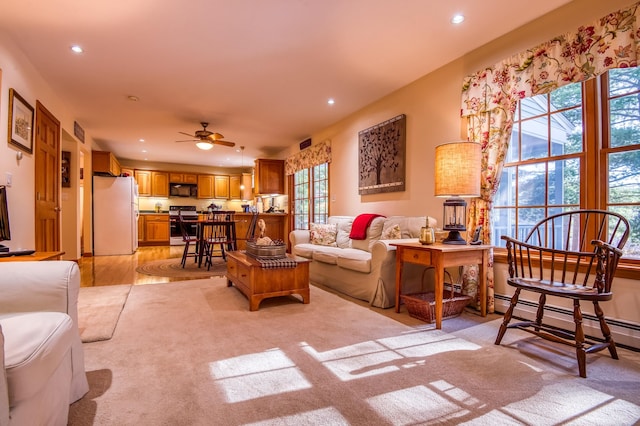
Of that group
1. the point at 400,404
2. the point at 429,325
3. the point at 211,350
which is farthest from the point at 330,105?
the point at 400,404

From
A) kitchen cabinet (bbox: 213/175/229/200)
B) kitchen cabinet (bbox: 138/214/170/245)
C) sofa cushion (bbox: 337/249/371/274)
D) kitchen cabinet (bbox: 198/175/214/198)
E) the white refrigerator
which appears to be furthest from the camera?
kitchen cabinet (bbox: 213/175/229/200)

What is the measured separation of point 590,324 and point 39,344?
10.3 ft

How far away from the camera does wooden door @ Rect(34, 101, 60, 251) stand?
3639 mm

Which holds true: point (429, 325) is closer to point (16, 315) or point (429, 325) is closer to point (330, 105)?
point (16, 315)

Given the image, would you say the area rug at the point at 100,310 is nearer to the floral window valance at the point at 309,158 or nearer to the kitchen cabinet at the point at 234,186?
the floral window valance at the point at 309,158

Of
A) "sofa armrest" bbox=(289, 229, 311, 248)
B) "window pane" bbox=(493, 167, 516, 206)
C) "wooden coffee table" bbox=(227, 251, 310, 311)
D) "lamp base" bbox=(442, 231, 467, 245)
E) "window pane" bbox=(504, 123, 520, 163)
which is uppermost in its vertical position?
"window pane" bbox=(504, 123, 520, 163)

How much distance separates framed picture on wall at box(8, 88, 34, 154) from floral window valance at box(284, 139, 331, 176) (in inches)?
156

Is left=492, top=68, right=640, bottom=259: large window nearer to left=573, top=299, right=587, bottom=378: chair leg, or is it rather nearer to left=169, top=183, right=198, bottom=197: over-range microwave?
left=573, top=299, right=587, bottom=378: chair leg

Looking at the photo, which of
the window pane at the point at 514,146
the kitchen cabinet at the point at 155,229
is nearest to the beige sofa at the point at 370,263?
the window pane at the point at 514,146

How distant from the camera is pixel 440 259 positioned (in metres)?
2.46

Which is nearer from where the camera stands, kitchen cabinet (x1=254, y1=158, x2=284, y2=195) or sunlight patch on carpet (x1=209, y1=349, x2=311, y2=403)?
sunlight patch on carpet (x1=209, y1=349, x2=311, y2=403)

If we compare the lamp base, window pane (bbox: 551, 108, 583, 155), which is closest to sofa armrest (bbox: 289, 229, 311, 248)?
the lamp base

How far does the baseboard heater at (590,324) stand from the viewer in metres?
2.09

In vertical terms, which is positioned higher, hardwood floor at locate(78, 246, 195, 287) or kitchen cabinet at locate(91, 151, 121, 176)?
kitchen cabinet at locate(91, 151, 121, 176)
